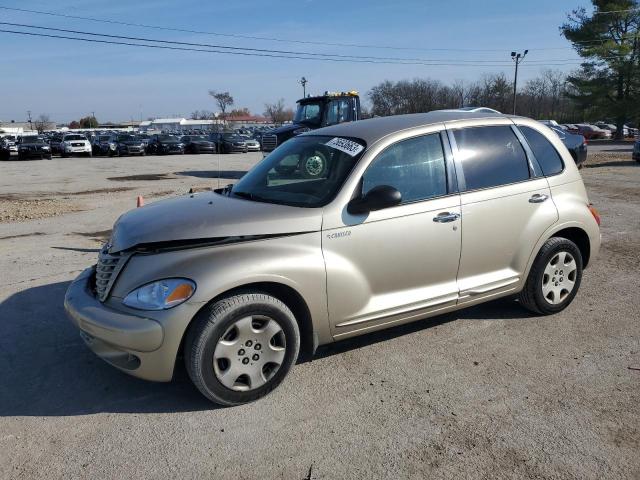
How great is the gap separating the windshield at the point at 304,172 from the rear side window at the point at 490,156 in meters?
0.91

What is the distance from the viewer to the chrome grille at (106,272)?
11.5 ft

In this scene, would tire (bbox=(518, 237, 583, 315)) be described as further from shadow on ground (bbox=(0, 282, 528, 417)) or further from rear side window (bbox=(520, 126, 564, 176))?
rear side window (bbox=(520, 126, 564, 176))

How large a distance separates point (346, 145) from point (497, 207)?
4.37 feet

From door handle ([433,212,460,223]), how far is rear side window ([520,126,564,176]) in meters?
1.16

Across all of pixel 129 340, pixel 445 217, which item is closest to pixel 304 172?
pixel 445 217

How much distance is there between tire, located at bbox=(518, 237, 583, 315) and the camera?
4.70m

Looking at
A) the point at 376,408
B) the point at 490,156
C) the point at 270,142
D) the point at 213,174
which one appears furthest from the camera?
the point at 213,174

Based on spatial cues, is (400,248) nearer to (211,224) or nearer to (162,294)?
(211,224)

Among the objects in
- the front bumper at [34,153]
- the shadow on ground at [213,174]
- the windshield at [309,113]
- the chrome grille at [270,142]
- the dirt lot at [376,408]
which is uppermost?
the windshield at [309,113]

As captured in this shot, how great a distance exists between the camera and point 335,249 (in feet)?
12.2

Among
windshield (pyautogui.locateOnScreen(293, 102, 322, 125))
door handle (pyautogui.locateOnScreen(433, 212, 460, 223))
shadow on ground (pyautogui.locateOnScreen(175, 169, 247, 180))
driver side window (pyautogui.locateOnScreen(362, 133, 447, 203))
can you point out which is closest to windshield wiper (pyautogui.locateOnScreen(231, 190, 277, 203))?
driver side window (pyautogui.locateOnScreen(362, 133, 447, 203))

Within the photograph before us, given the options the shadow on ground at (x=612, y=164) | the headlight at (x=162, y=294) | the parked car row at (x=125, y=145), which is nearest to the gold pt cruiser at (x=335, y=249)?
the headlight at (x=162, y=294)

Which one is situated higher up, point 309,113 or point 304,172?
point 309,113

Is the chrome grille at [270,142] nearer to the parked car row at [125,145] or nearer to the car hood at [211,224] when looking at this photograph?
the car hood at [211,224]
